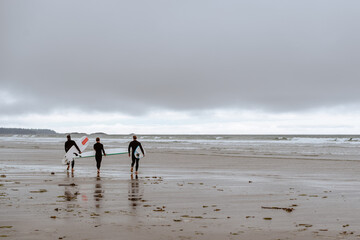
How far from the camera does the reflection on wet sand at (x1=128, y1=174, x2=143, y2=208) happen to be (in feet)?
33.3

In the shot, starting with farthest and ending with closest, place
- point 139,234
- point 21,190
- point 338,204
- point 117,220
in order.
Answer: point 21,190 < point 338,204 < point 117,220 < point 139,234

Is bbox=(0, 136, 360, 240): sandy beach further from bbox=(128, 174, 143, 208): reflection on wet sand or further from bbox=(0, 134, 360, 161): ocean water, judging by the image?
bbox=(0, 134, 360, 161): ocean water

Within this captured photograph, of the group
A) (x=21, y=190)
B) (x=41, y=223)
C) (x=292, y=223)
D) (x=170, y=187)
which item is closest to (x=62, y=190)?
A: (x=21, y=190)

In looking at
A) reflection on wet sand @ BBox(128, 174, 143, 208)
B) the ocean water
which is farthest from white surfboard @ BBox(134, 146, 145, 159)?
the ocean water

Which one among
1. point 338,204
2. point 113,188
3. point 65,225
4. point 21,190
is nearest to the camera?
point 65,225

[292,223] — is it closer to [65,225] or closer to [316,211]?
[316,211]

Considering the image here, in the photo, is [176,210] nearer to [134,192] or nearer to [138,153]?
[134,192]

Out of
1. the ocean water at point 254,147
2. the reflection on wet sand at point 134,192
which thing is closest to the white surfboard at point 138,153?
the reflection on wet sand at point 134,192

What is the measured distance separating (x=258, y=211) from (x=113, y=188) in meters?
5.52

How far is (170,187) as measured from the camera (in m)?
13.1

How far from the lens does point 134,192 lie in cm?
1188

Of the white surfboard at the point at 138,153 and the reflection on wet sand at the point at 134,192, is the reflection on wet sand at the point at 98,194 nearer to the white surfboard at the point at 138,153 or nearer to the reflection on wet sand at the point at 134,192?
the reflection on wet sand at the point at 134,192

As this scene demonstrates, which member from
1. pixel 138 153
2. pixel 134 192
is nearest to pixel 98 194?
pixel 134 192

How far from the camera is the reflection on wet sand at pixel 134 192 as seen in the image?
10.1 m
